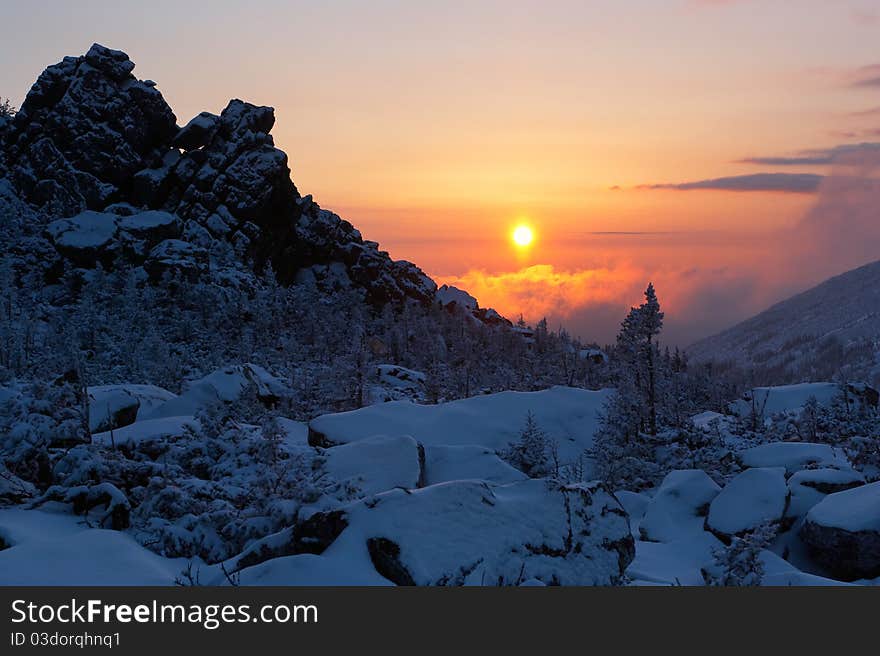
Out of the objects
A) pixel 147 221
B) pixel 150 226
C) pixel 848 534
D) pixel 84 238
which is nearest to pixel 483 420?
pixel 848 534

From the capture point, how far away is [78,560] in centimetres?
1276

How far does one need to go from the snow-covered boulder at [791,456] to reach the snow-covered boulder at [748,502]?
5.94 meters

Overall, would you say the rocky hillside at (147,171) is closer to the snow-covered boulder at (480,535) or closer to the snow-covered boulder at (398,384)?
the snow-covered boulder at (398,384)

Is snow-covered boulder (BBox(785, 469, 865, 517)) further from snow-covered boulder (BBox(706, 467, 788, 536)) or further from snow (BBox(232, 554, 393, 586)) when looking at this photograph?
snow (BBox(232, 554, 393, 586))

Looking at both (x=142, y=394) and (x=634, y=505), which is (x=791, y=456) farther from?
(x=142, y=394)

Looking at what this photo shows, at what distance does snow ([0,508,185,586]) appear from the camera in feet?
39.6

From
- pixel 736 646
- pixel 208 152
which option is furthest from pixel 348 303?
pixel 736 646

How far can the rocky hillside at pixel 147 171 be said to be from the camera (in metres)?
122

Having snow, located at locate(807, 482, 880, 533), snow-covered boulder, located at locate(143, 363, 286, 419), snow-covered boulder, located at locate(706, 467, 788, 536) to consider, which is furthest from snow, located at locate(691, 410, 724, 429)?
snow-covered boulder, located at locate(143, 363, 286, 419)

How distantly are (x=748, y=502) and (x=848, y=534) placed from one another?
15.4 feet

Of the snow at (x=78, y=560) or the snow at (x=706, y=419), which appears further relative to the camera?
the snow at (x=706, y=419)

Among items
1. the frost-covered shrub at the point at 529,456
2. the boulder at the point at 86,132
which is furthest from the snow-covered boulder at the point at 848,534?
the boulder at the point at 86,132

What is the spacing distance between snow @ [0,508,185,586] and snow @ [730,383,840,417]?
60784 mm

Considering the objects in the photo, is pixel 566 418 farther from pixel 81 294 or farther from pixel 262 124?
pixel 262 124
